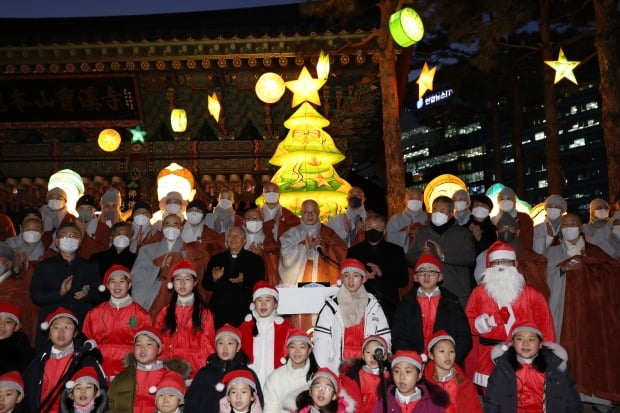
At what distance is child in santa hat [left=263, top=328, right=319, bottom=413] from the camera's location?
5121 millimetres


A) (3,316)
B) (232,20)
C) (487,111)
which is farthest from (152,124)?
(487,111)

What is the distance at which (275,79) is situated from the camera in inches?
470

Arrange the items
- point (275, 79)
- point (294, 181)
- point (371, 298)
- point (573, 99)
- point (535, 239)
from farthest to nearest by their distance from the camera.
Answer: point (573, 99) < point (275, 79) < point (294, 181) < point (535, 239) < point (371, 298)

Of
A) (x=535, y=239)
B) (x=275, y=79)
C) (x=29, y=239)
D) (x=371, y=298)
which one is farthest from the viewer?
(x=275, y=79)

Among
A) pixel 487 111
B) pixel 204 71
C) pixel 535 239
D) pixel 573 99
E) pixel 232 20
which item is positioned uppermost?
pixel 573 99

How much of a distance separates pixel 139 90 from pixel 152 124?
34.3 inches

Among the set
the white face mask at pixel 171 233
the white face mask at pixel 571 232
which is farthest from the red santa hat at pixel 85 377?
the white face mask at pixel 571 232

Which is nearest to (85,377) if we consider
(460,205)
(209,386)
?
(209,386)

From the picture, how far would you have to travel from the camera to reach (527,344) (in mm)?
4887

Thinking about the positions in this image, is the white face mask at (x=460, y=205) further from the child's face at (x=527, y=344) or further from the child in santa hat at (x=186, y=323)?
the child in santa hat at (x=186, y=323)

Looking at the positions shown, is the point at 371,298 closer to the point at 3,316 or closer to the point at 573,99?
the point at 3,316

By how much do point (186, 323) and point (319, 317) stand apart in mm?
1238

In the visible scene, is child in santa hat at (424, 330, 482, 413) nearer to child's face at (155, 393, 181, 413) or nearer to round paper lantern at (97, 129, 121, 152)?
child's face at (155, 393, 181, 413)

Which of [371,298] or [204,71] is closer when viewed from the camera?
[371,298]
